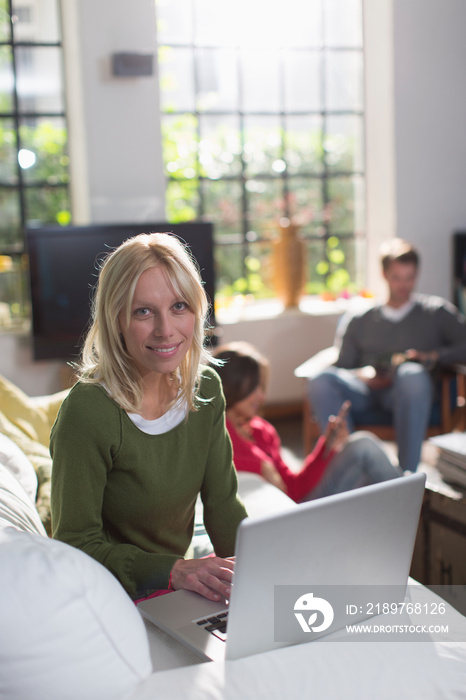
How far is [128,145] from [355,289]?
204 cm

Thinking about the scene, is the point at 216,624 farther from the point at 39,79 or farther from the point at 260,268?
the point at 260,268

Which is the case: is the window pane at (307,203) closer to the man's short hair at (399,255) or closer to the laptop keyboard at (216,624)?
the man's short hair at (399,255)

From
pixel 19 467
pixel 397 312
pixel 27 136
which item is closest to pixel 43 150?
pixel 27 136

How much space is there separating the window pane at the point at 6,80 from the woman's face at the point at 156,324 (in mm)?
3550

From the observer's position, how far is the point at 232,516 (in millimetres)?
1591

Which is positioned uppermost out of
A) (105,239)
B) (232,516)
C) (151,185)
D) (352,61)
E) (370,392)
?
(352,61)

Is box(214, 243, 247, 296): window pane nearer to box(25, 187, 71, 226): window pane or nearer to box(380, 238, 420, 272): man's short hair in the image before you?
box(25, 187, 71, 226): window pane

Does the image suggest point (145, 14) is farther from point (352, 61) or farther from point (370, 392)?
point (370, 392)

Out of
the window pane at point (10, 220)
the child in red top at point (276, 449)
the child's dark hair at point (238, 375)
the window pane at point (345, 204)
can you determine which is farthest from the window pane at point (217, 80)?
the child's dark hair at point (238, 375)

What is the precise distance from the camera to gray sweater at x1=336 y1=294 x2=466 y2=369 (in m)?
3.90

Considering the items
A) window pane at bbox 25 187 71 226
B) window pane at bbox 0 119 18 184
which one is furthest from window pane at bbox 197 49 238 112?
window pane at bbox 0 119 18 184

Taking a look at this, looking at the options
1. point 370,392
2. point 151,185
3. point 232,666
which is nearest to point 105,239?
point 151,185

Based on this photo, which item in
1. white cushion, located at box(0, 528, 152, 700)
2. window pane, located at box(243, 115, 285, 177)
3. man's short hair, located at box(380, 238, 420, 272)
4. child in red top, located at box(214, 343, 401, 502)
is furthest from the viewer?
window pane, located at box(243, 115, 285, 177)

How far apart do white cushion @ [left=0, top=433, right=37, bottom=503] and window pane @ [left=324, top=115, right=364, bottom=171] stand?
414cm
